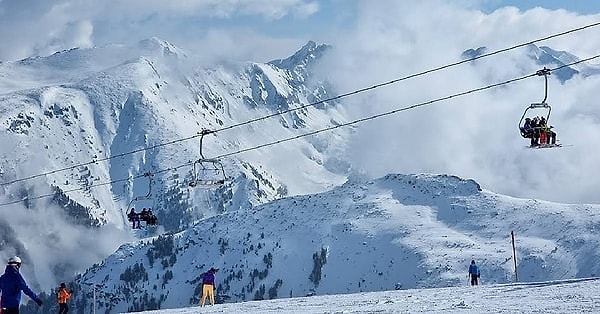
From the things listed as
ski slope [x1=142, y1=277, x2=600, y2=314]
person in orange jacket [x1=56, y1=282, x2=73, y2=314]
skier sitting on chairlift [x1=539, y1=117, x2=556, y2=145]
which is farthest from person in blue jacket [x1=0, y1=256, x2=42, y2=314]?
person in orange jacket [x1=56, y1=282, x2=73, y2=314]

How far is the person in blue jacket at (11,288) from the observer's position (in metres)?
21.9

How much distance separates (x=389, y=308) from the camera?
89.8ft

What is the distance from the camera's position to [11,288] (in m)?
22.0

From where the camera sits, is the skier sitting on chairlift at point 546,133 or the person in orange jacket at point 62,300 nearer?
the skier sitting on chairlift at point 546,133

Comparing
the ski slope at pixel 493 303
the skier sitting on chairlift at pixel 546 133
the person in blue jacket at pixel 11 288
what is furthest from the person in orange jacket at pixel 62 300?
the skier sitting on chairlift at pixel 546 133

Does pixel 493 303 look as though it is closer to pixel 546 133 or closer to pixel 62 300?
pixel 546 133

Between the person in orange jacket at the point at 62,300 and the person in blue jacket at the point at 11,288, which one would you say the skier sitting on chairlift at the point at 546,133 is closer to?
the person in blue jacket at the point at 11,288

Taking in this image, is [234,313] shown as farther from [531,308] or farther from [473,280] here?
[473,280]

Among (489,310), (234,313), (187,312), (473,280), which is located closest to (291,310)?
(234,313)

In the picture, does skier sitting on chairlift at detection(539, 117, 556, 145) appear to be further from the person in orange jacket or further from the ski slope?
the person in orange jacket

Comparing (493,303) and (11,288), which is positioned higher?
(493,303)

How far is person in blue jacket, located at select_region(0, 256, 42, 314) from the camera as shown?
71.8 feet

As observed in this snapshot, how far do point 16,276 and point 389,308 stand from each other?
1047 centimetres

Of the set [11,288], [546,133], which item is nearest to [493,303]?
[546,133]
